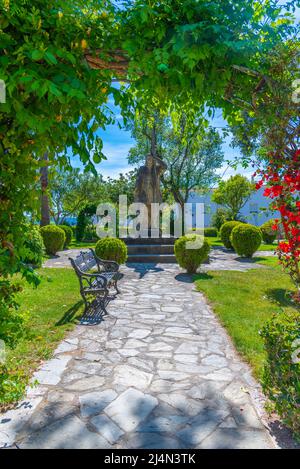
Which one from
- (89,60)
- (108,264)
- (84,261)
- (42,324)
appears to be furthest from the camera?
(108,264)

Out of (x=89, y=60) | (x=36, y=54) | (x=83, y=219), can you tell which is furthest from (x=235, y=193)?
(x=36, y=54)

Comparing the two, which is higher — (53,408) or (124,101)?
(124,101)

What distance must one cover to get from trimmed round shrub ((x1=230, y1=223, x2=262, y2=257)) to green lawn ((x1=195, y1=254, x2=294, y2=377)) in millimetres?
2393

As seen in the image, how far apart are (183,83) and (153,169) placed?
1378 centimetres

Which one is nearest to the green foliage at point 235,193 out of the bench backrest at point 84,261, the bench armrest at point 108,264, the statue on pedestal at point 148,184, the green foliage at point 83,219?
the green foliage at point 83,219

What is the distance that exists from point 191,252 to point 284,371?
7.60 metres

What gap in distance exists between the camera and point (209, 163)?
28906 mm

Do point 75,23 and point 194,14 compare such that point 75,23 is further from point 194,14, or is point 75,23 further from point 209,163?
point 209,163

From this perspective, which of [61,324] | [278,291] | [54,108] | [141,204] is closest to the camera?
[54,108]

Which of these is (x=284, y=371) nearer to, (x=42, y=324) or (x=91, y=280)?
(x=42, y=324)

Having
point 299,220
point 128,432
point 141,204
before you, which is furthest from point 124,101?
point 141,204

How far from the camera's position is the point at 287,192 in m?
2.80

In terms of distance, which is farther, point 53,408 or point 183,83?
point 53,408

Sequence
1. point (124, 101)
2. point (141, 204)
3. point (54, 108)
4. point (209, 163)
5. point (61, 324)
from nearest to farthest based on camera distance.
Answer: point (54, 108) → point (124, 101) → point (61, 324) → point (141, 204) → point (209, 163)
